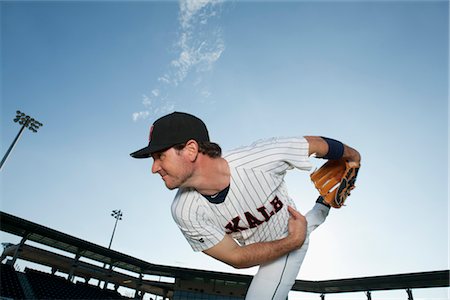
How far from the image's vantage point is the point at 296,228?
2980 millimetres

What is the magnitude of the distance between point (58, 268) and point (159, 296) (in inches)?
495

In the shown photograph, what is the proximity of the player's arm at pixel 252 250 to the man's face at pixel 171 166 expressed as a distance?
0.71 m

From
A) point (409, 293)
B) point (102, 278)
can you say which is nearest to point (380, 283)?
point (409, 293)

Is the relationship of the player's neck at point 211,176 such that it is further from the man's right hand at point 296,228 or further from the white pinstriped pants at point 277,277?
the white pinstriped pants at point 277,277

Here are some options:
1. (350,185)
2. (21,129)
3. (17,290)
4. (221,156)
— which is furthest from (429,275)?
(21,129)

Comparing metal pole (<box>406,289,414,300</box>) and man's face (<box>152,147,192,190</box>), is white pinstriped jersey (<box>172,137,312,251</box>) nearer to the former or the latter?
man's face (<box>152,147,192,190</box>)

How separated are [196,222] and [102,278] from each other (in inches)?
1150

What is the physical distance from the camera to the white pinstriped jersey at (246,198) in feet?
9.23

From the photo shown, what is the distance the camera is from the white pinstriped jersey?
9.23 feet

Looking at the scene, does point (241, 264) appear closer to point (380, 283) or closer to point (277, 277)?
point (277, 277)

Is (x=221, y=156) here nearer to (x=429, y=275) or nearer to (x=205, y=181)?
(x=205, y=181)

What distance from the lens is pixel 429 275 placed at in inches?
818

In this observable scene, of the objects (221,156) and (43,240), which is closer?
(221,156)

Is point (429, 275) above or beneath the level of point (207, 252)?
above
